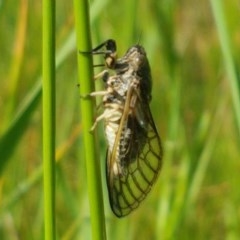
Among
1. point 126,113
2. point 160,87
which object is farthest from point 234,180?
point 160,87

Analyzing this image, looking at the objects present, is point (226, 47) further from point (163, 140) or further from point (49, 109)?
point (163, 140)

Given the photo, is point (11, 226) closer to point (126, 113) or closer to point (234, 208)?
point (234, 208)

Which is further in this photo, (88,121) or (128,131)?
(128,131)

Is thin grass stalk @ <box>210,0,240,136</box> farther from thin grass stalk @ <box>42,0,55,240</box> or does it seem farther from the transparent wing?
thin grass stalk @ <box>42,0,55,240</box>

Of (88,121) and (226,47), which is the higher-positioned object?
(226,47)

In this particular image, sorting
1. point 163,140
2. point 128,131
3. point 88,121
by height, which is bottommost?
point 88,121

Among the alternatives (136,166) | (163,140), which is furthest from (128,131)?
(163,140)
